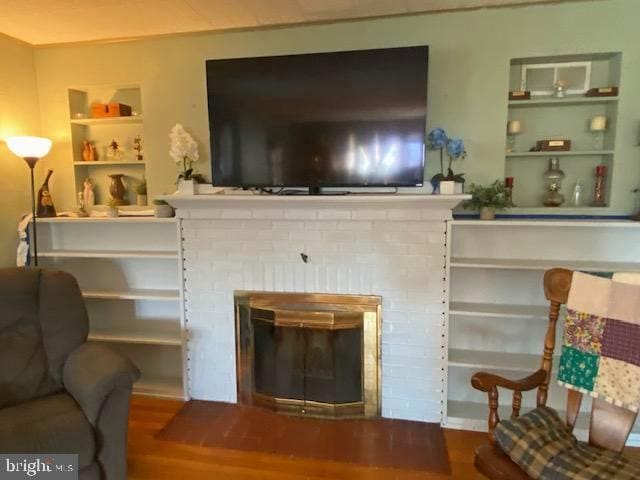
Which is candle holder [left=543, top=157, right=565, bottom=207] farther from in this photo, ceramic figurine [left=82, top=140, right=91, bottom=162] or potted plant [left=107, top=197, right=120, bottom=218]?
ceramic figurine [left=82, top=140, right=91, bottom=162]

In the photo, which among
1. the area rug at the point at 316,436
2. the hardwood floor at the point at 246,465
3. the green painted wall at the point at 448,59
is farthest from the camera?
the green painted wall at the point at 448,59

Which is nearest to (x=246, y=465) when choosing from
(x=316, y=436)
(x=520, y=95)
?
(x=316, y=436)

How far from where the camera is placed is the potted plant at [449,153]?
2217 mm

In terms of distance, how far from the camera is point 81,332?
202 cm

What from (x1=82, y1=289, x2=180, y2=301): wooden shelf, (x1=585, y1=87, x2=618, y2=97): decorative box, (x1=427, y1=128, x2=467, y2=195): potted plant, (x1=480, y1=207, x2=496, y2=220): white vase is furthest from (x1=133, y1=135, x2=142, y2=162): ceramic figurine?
(x1=585, y1=87, x2=618, y2=97): decorative box

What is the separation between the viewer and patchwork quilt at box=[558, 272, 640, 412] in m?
1.49

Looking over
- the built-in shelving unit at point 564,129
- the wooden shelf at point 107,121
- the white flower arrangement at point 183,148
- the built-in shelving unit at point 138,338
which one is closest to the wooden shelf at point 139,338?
the built-in shelving unit at point 138,338

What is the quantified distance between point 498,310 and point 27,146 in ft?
9.32

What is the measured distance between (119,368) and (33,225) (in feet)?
4.71

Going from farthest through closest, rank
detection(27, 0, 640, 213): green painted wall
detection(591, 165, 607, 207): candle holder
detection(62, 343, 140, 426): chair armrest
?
detection(591, 165, 607, 207): candle holder → detection(27, 0, 640, 213): green painted wall → detection(62, 343, 140, 426): chair armrest

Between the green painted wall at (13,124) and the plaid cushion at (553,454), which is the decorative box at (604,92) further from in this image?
the green painted wall at (13,124)

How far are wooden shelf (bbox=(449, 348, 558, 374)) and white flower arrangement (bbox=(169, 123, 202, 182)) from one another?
189 cm

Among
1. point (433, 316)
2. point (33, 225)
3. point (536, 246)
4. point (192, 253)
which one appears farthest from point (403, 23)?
point (33, 225)

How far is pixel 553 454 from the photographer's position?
53.5 inches
